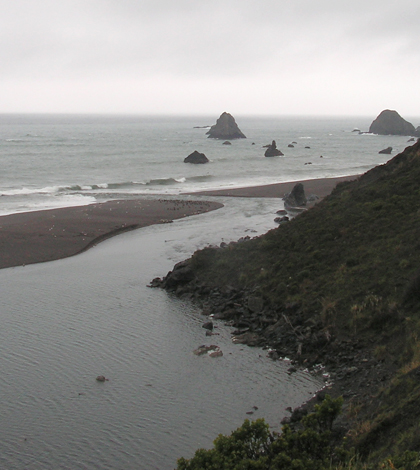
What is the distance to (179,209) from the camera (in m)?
46.3

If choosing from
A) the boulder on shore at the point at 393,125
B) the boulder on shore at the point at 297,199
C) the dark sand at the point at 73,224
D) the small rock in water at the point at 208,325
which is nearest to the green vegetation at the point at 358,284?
the small rock in water at the point at 208,325

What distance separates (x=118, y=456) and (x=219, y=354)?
5.96 metres

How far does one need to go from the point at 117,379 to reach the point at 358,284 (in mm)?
9733

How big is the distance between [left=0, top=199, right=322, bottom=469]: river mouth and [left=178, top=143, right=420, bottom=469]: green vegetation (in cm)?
260

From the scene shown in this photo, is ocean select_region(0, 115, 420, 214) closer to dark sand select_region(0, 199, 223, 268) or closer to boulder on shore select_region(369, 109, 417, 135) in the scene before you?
dark sand select_region(0, 199, 223, 268)

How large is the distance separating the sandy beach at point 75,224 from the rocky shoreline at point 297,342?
11.1 metres

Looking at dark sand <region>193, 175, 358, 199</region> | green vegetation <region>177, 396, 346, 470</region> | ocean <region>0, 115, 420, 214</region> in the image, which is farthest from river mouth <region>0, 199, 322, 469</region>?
dark sand <region>193, 175, 358, 199</region>

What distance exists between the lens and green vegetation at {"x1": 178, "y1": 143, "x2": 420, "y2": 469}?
9.74 m

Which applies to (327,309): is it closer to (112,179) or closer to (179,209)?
(179,209)

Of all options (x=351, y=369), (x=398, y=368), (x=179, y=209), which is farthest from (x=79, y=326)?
(x=179, y=209)

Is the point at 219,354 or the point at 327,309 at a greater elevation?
the point at 327,309

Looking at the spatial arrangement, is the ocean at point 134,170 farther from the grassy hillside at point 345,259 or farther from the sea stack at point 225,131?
the sea stack at point 225,131

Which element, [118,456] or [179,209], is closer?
[118,456]

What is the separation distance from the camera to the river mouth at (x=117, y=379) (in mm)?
13688
